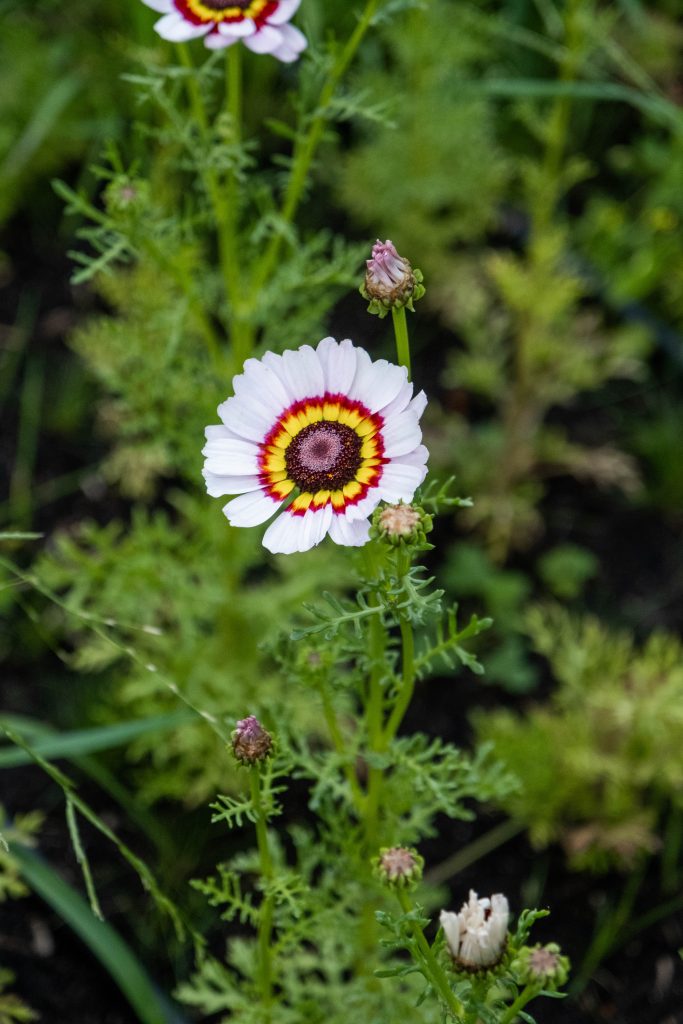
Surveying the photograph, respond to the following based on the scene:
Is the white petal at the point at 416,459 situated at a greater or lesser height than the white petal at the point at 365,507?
greater

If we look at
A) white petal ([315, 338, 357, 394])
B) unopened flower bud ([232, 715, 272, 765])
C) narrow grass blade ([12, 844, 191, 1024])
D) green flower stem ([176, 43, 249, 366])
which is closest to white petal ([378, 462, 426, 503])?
white petal ([315, 338, 357, 394])

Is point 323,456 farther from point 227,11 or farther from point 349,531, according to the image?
point 227,11

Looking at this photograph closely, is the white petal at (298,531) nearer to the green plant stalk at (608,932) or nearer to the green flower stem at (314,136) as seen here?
the green flower stem at (314,136)

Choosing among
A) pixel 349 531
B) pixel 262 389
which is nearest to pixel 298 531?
pixel 349 531

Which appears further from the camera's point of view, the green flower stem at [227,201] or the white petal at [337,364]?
the green flower stem at [227,201]

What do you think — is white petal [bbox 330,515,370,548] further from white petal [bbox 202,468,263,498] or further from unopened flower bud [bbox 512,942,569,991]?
unopened flower bud [bbox 512,942,569,991]

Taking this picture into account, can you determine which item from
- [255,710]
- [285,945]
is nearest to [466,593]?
[255,710]

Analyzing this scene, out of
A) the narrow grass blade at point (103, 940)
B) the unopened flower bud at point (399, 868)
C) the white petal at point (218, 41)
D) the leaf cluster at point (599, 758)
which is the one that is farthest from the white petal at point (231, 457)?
the leaf cluster at point (599, 758)
